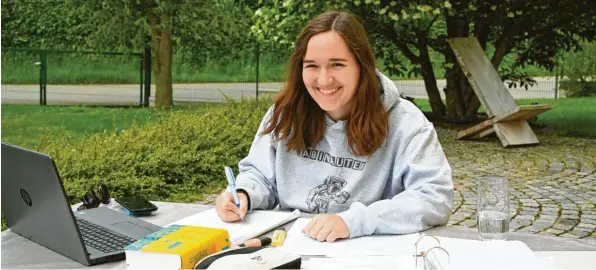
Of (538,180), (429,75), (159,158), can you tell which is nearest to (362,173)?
(159,158)

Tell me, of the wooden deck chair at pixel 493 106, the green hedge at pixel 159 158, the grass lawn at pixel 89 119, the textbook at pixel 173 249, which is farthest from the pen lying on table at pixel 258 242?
the grass lawn at pixel 89 119

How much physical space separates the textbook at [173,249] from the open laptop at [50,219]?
22 centimetres

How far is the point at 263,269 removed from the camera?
1.55 m

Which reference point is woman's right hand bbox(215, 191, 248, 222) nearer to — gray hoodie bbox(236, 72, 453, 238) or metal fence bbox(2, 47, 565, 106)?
gray hoodie bbox(236, 72, 453, 238)

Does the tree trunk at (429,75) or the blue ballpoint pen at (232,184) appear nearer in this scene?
the blue ballpoint pen at (232,184)

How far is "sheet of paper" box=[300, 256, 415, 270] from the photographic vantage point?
1.75 metres

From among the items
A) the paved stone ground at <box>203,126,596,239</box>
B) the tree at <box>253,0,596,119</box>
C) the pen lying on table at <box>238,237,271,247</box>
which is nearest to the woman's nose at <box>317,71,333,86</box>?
the pen lying on table at <box>238,237,271,247</box>

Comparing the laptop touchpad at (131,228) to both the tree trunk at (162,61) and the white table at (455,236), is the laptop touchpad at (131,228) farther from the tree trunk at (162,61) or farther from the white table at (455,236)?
the tree trunk at (162,61)

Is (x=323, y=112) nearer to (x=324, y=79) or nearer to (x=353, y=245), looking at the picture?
(x=324, y=79)

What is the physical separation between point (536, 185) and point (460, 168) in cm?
103

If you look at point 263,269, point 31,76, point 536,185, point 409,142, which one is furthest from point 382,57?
point 263,269

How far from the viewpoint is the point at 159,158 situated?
21.2ft

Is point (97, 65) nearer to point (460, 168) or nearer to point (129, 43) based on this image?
point (129, 43)

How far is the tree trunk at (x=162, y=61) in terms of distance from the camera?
1452cm
